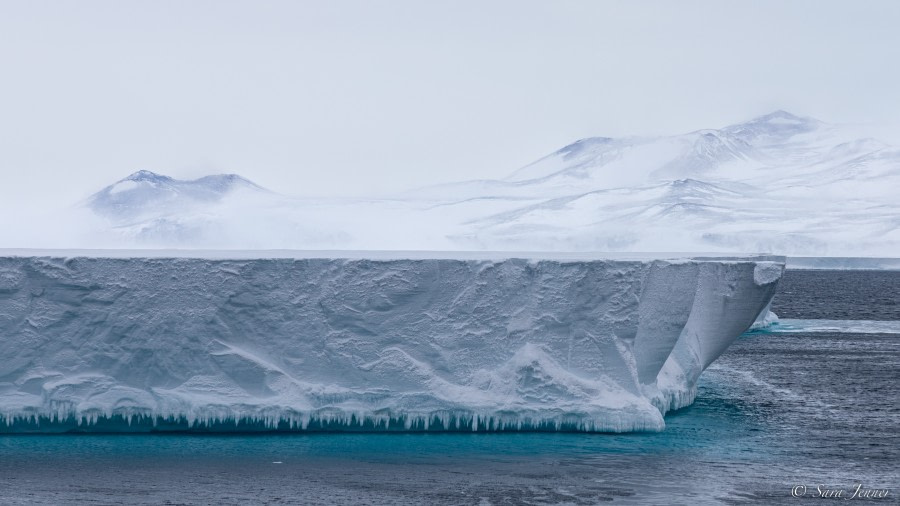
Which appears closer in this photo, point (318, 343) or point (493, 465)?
point (493, 465)

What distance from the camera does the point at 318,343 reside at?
11758 millimetres

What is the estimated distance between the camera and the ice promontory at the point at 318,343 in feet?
37.8

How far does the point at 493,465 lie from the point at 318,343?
239 centimetres

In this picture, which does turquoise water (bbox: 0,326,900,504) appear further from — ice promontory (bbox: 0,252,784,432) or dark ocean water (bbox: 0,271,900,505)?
ice promontory (bbox: 0,252,784,432)

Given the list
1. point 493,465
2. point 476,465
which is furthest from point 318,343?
point 493,465

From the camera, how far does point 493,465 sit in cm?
1044

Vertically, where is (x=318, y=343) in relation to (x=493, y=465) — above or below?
above

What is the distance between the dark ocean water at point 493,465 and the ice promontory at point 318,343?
0.90 feet

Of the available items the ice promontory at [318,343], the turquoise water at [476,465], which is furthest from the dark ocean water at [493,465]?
the ice promontory at [318,343]

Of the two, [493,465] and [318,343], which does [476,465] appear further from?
[318,343]

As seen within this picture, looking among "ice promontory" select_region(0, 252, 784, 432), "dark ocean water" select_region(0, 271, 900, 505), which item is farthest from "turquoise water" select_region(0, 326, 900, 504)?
"ice promontory" select_region(0, 252, 784, 432)

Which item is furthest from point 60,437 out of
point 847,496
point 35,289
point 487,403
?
point 847,496

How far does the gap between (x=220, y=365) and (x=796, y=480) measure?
5605 mm

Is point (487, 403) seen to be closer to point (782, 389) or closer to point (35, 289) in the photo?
point (35, 289)
